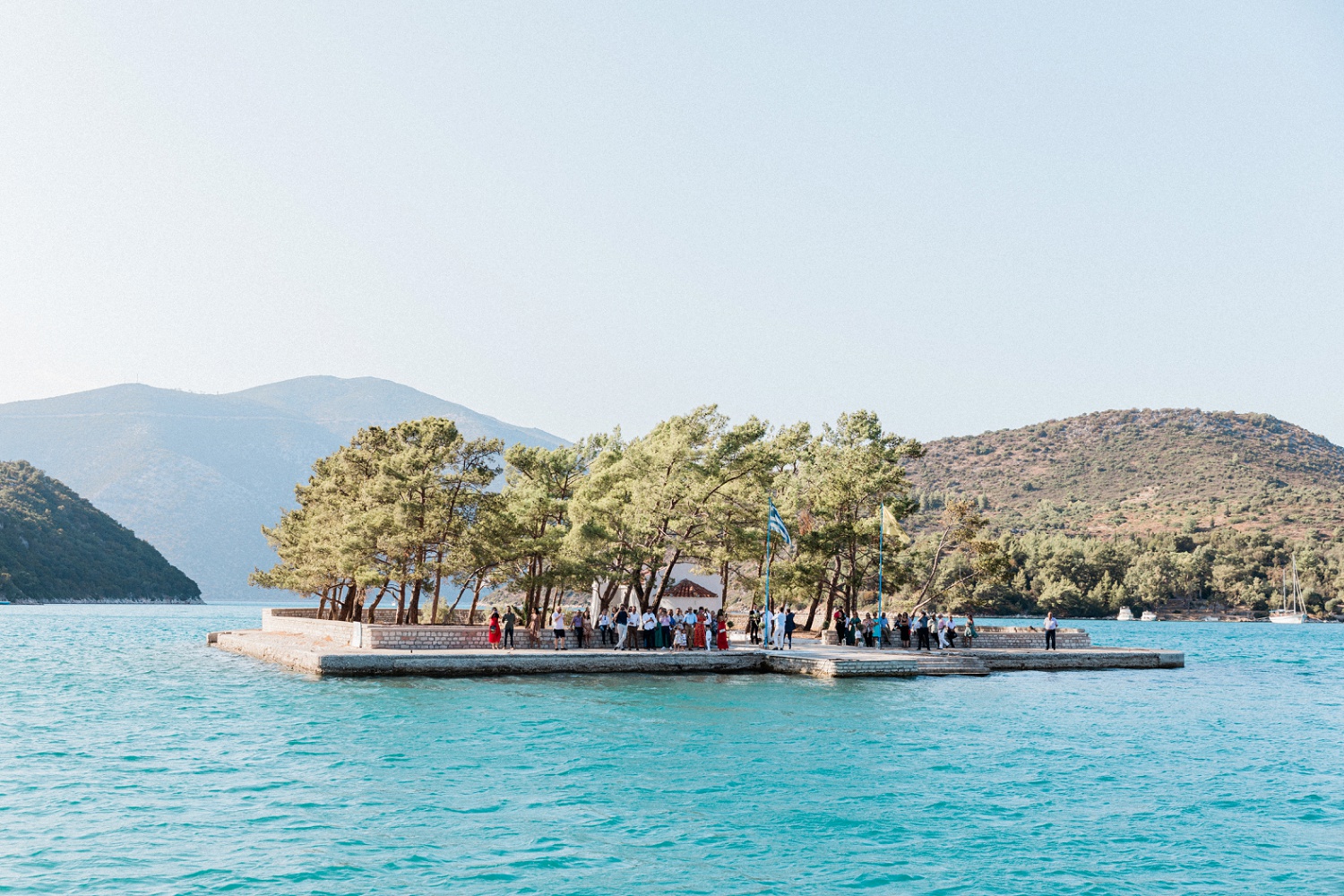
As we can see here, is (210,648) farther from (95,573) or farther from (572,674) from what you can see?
(95,573)

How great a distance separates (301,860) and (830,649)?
30716 mm

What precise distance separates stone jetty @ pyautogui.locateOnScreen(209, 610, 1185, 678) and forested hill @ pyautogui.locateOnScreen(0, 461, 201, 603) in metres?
114

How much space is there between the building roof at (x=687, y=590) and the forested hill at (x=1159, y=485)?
91.2 metres

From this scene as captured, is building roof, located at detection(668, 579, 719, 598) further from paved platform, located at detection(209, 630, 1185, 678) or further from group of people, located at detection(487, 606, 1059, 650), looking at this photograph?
paved platform, located at detection(209, 630, 1185, 678)

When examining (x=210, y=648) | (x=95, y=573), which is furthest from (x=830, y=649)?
Result: (x=95, y=573)

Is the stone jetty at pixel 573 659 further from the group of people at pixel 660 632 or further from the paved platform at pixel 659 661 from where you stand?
the group of people at pixel 660 632

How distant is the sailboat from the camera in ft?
415

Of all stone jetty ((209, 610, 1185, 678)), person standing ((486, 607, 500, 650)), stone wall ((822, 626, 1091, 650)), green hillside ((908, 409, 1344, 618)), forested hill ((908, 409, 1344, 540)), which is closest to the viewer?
stone jetty ((209, 610, 1185, 678))

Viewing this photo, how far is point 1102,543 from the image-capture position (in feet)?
438

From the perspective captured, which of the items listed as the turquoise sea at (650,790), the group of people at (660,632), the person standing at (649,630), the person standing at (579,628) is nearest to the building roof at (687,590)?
the group of people at (660,632)

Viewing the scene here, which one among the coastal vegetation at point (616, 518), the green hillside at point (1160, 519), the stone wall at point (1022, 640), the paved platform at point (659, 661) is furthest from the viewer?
the green hillside at point (1160, 519)

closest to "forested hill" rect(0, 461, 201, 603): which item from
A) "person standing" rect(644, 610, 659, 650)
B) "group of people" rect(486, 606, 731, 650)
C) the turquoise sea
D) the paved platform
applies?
the paved platform

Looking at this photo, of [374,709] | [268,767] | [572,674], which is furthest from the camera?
[572,674]

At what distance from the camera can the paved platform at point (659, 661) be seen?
3391 centimetres
